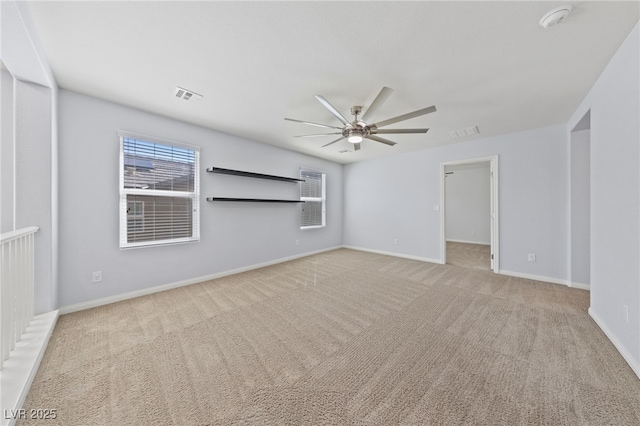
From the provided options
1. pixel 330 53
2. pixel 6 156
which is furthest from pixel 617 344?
pixel 6 156

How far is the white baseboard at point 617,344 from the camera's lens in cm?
161

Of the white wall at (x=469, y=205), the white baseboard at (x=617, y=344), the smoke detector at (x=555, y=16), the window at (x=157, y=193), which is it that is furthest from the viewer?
the white wall at (x=469, y=205)

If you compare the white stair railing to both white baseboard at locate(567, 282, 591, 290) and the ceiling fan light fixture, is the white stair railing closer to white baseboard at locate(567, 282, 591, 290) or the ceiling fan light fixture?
the ceiling fan light fixture

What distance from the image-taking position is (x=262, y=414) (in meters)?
1.31

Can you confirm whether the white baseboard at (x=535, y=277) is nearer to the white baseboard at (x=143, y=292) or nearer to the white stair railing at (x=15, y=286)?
the white baseboard at (x=143, y=292)

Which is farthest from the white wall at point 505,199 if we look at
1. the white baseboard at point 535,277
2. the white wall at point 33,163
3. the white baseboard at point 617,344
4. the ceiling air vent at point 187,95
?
the white wall at point 33,163

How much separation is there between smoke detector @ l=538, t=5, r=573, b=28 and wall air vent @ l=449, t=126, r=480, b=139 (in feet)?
7.50

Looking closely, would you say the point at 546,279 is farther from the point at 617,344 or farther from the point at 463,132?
the point at 463,132

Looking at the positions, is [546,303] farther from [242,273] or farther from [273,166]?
[273,166]

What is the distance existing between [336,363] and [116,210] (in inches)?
126

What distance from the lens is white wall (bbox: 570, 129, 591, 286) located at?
327 centimetres

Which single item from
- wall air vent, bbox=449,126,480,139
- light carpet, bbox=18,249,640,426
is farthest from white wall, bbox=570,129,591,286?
wall air vent, bbox=449,126,480,139

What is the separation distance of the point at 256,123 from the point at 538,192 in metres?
4.76

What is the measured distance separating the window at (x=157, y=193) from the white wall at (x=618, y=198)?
4718 mm
